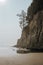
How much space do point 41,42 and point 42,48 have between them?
2.38m

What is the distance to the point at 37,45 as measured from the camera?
3919cm

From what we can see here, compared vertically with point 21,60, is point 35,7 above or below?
above

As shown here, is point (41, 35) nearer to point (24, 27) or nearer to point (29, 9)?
point (29, 9)

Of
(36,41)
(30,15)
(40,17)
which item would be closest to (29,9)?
(30,15)

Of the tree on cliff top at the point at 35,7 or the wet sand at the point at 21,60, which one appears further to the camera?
the tree on cliff top at the point at 35,7

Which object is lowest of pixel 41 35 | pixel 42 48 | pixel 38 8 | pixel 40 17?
pixel 42 48

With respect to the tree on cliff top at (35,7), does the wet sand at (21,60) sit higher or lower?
lower

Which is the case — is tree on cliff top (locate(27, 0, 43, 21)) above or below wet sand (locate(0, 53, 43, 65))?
above

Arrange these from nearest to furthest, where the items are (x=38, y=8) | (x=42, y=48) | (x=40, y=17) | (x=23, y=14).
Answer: (x=42, y=48) < (x=40, y=17) < (x=38, y=8) < (x=23, y=14)

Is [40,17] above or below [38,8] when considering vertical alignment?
below

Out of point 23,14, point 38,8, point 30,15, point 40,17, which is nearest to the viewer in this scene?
point 40,17

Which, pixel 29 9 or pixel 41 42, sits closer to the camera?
pixel 41 42

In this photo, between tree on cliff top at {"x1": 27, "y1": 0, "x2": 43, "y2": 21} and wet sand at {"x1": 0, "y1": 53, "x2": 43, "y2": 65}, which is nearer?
wet sand at {"x1": 0, "y1": 53, "x2": 43, "y2": 65}

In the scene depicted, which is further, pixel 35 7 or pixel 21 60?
pixel 35 7
